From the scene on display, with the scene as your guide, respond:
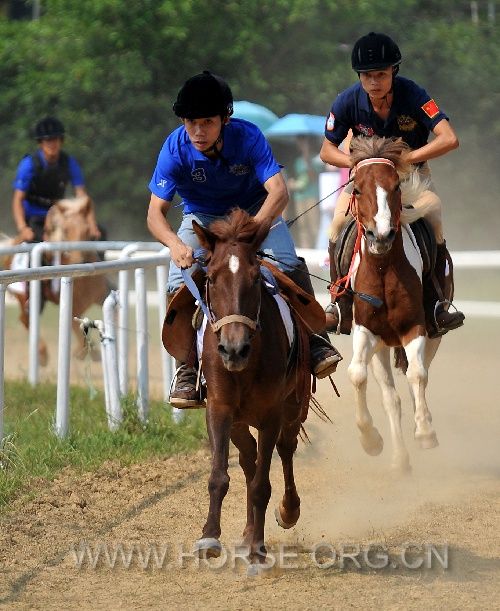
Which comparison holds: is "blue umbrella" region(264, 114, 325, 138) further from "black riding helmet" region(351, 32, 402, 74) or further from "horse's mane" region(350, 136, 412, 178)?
"horse's mane" region(350, 136, 412, 178)

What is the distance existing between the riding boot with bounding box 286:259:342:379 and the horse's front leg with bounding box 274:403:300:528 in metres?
0.29

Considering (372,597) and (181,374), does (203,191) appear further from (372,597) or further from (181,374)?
(372,597)

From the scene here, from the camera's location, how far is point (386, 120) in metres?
8.89

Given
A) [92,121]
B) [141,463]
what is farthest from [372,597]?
[92,121]

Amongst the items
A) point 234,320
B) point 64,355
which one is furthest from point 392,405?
point 234,320

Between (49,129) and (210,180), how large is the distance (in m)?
7.82

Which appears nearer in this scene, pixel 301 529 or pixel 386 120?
pixel 301 529

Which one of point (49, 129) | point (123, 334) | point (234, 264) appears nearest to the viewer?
point (234, 264)

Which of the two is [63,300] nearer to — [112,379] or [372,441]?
[112,379]

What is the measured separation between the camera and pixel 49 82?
24.4 metres

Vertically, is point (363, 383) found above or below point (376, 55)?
below

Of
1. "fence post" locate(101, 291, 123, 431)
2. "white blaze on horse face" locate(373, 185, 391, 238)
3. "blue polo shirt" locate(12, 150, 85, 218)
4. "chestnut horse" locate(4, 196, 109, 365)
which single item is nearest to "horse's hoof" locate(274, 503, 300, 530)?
"white blaze on horse face" locate(373, 185, 391, 238)

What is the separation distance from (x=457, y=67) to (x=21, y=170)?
13.0 metres

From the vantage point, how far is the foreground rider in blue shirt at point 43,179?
14.4 metres
